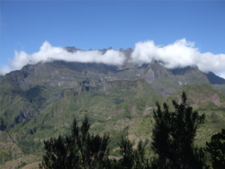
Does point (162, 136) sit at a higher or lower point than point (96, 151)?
higher

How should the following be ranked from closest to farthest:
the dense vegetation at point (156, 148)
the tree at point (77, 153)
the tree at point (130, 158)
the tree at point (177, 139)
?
1. the tree at point (77, 153)
2. the dense vegetation at point (156, 148)
3. the tree at point (177, 139)
4. the tree at point (130, 158)

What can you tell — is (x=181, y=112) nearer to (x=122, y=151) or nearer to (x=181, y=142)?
(x=181, y=142)

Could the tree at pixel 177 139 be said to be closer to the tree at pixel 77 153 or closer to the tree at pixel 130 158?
the tree at pixel 130 158

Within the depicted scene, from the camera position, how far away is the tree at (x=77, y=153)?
3152 cm

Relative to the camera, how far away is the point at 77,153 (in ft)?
111

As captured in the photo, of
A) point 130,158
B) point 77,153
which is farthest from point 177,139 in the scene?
point 77,153

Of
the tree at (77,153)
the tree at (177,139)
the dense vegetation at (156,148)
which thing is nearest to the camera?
the tree at (77,153)

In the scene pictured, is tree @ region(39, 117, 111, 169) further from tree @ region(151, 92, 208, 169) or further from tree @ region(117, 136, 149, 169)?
tree @ region(151, 92, 208, 169)

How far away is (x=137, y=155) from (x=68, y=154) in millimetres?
14164

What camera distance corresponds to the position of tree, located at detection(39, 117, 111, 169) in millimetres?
31523

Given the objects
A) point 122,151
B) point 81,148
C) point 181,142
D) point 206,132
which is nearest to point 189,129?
point 181,142

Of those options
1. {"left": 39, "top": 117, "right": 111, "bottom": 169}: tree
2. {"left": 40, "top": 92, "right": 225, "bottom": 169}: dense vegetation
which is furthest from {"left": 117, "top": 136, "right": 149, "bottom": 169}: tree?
{"left": 39, "top": 117, "right": 111, "bottom": 169}: tree

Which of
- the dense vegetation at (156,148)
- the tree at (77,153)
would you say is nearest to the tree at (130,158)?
the dense vegetation at (156,148)

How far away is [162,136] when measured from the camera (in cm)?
3303
